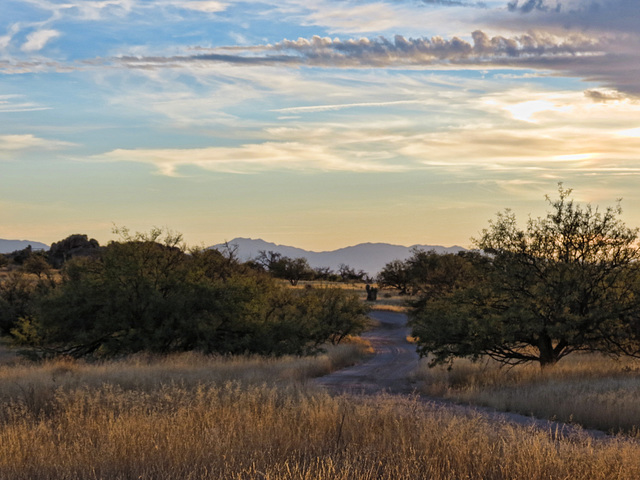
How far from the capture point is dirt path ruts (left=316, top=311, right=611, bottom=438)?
1373 centimetres

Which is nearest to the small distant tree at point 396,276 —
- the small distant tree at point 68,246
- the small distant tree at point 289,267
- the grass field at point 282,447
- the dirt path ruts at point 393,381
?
the small distant tree at point 289,267

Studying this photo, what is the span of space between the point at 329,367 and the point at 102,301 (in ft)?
35.2

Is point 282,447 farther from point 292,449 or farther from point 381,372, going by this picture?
point 381,372

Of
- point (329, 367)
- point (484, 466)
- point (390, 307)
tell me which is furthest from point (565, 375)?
point (390, 307)

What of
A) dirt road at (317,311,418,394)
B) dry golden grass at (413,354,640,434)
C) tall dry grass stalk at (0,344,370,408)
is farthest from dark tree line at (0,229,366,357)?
dry golden grass at (413,354,640,434)

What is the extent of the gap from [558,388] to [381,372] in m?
9.67

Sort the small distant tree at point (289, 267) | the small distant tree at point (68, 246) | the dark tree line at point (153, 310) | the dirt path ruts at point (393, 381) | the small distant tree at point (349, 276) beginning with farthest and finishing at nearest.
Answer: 1. the small distant tree at point (349, 276)
2. the small distant tree at point (68, 246)
3. the small distant tree at point (289, 267)
4. the dark tree line at point (153, 310)
5. the dirt path ruts at point (393, 381)

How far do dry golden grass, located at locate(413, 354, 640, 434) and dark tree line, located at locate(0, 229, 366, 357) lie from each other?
8.83 meters

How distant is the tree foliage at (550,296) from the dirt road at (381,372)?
7.53ft

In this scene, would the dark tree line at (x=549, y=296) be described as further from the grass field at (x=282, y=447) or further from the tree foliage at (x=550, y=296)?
the grass field at (x=282, y=447)

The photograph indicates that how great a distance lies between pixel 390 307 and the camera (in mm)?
69625

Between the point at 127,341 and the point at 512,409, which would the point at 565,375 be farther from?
the point at 127,341

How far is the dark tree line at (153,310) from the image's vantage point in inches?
1113

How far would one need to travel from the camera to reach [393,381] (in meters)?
22.9
